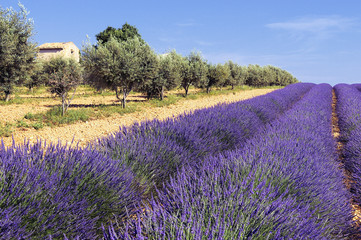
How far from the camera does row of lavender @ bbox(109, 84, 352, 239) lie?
1526 mm

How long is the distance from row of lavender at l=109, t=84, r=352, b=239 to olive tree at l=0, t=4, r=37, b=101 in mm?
14499

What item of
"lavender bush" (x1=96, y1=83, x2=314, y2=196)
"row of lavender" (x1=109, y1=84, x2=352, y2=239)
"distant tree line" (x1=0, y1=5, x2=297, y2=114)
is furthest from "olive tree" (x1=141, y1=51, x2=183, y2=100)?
"row of lavender" (x1=109, y1=84, x2=352, y2=239)

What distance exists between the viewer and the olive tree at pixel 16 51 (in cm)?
1285

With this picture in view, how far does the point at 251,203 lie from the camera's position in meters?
1.77

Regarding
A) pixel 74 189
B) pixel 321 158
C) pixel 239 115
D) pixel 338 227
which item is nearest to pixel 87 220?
pixel 74 189

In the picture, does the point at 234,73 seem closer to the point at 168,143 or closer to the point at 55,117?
the point at 55,117

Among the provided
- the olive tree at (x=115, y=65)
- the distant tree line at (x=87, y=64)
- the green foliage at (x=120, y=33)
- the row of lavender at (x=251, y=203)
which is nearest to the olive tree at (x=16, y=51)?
the distant tree line at (x=87, y=64)

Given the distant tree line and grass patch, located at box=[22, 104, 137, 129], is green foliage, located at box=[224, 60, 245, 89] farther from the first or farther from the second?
grass patch, located at box=[22, 104, 137, 129]

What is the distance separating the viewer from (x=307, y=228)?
69.8 inches

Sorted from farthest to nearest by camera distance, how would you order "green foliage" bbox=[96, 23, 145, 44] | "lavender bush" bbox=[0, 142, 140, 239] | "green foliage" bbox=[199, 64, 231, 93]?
"green foliage" bbox=[96, 23, 145, 44] → "green foliage" bbox=[199, 64, 231, 93] → "lavender bush" bbox=[0, 142, 140, 239]

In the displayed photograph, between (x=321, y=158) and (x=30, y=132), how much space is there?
8257 millimetres

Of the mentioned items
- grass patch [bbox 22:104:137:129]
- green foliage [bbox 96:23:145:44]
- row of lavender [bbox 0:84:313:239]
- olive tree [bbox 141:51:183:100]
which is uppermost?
green foliage [bbox 96:23:145:44]

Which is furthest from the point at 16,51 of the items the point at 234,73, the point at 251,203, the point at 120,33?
the point at 234,73

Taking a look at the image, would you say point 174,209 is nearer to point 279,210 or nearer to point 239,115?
point 279,210
